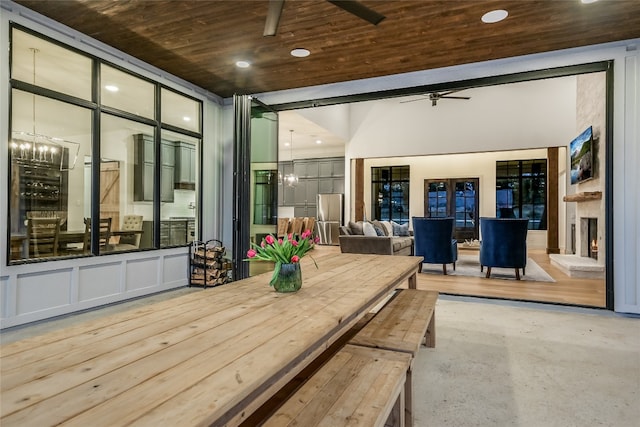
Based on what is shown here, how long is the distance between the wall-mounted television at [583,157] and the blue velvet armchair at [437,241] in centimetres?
204

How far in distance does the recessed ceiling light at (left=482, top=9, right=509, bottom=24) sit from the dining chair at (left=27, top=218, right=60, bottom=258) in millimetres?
4251

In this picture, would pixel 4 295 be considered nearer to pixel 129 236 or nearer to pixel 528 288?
pixel 129 236

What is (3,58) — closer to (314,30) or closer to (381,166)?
(314,30)

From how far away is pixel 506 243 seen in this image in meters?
5.47

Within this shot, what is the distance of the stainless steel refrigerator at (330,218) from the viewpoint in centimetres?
1067

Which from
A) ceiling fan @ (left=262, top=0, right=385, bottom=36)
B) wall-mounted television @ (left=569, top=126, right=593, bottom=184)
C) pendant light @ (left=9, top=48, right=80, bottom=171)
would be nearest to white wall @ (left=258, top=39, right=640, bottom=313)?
wall-mounted television @ (left=569, top=126, right=593, bottom=184)

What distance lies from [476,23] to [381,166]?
8686mm

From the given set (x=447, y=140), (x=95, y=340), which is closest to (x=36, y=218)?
(x=95, y=340)

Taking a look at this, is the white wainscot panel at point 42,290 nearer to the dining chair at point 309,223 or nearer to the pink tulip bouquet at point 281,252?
the pink tulip bouquet at point 281,252

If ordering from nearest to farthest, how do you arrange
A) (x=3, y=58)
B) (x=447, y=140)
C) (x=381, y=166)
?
(x=3, y=58) < (x=447, y=140) < (x=381, y=166)

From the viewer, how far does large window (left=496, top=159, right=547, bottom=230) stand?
34.4 feet

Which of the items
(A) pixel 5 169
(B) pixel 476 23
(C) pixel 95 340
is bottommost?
(C) pixel 95 340

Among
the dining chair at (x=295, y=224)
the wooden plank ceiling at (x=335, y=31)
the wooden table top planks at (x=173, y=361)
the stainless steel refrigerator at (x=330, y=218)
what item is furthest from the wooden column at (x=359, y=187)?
the wooden table top planks at (x=173, y=361)

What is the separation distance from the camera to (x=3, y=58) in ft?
9.78
